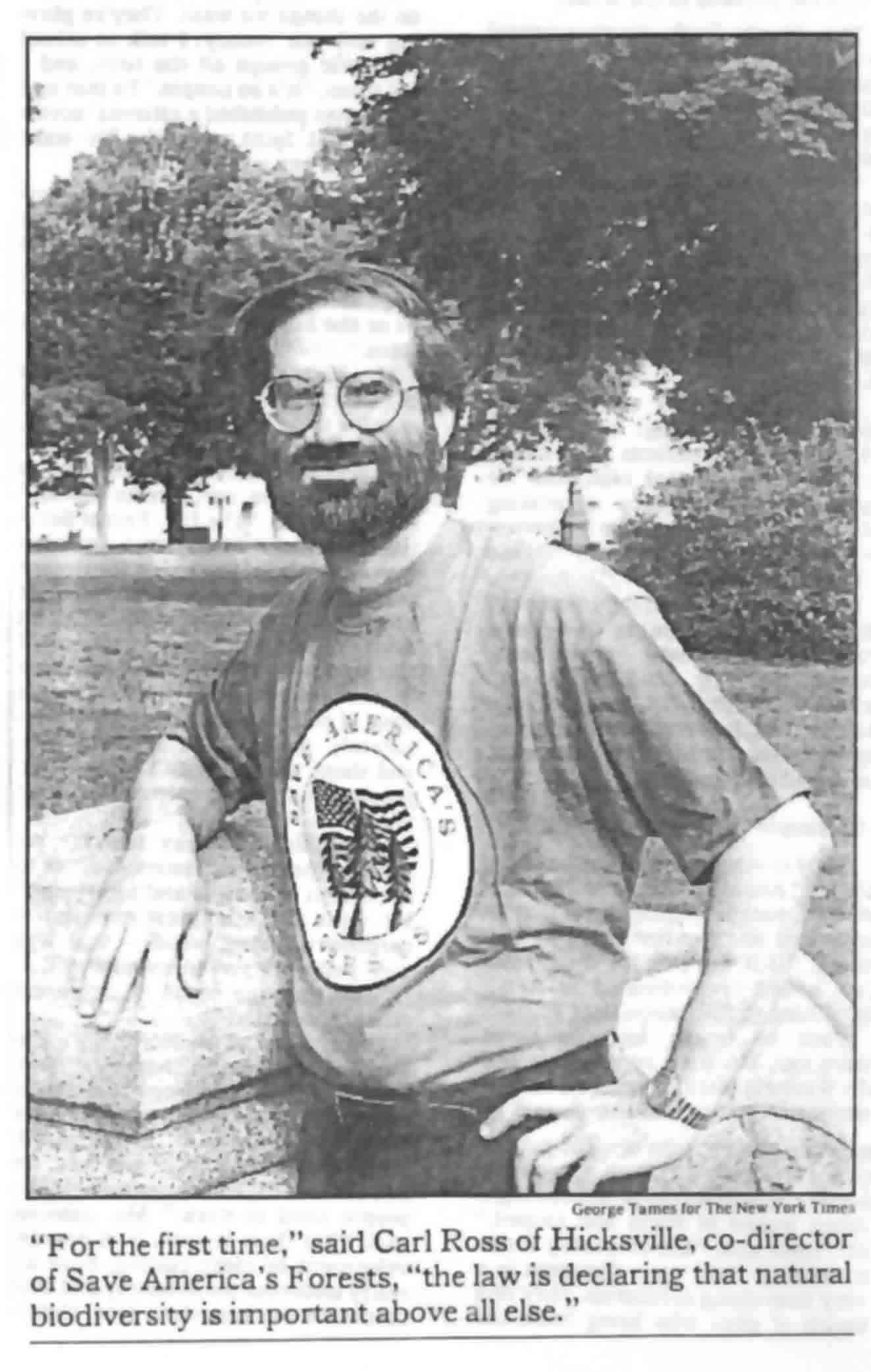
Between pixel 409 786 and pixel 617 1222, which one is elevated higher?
pixel 409 786

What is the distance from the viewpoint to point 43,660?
1.45 m

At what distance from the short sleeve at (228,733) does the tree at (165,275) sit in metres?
0.14

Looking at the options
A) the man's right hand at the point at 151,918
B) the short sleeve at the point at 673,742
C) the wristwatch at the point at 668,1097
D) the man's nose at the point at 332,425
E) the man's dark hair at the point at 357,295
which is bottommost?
the wristwatch at the point at 668,1097

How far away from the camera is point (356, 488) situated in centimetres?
139

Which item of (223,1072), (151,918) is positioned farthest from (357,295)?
(223,1072)

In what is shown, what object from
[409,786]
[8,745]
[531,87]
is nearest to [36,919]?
[8,745]

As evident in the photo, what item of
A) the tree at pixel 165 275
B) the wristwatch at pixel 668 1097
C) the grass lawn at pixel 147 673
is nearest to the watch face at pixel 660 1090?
the wristwatch at pixel 668 1097

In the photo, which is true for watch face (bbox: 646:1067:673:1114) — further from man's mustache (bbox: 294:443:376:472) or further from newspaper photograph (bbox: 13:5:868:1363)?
man's mustache (bbox: 294:443:376:472)

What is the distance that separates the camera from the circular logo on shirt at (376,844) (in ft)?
4.57

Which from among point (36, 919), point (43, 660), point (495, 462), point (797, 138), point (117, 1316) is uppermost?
point (797, 138)

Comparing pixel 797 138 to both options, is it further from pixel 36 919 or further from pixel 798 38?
pixel 36 919

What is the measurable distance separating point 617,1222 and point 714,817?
0.37 metres

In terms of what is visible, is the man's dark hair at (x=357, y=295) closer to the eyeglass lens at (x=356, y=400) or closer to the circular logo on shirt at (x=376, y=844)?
the eyeglass lens at (x=356, y=400)

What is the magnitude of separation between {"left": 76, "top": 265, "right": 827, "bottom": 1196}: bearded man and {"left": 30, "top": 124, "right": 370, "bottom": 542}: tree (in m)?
0.04
